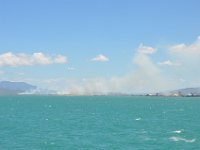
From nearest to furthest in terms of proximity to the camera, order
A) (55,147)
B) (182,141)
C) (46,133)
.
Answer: (55,147) → (182,141) → (46,133)

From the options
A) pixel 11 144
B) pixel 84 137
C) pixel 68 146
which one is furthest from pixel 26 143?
pixel 84 137

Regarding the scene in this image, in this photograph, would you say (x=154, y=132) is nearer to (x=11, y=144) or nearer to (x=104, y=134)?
(x=104, y=134)

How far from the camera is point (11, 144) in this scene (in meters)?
98.8

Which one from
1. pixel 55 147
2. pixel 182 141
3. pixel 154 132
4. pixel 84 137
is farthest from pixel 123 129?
pixel 55 147

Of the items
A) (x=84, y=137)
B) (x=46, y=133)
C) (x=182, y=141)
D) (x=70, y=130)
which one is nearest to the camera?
(x=182, y=141)

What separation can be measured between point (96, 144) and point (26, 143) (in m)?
15.1

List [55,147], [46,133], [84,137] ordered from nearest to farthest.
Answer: [55,147], [84,137], [46,133]

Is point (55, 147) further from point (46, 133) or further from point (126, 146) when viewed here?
point (46, 133)

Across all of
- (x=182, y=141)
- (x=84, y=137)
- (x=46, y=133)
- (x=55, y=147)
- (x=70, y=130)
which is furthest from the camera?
(x=70, y=130)

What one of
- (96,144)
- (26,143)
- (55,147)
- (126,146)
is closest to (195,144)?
(126,146)

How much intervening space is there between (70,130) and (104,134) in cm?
1324

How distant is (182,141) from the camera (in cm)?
10244

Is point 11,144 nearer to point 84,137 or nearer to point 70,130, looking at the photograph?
point 84,137

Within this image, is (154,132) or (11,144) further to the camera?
(154,132)
